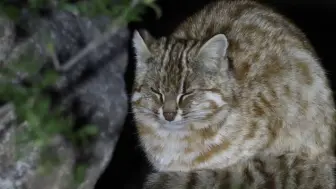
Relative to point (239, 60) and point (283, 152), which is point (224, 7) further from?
point (283, 152)

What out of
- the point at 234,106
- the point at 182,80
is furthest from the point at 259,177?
the point at 182,80

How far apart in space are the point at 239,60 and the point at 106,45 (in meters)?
0.53

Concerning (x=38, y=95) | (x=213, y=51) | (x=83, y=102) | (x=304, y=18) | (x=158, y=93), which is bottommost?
(x=304, y=18)

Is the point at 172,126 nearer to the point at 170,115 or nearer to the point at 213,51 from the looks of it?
the point at 170,115

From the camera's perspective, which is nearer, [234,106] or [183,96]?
[183,96]

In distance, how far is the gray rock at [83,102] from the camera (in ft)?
6.39

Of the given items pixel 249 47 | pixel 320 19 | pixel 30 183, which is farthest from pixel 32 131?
pixel 320 19

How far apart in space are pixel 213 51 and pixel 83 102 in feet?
1.75

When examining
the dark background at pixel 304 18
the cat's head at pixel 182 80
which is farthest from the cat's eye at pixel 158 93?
the dark background at pixel 304 18

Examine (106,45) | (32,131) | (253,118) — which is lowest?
(253,118)

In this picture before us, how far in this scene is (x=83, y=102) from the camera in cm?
225

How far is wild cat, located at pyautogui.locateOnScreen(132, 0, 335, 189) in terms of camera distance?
2.07 metres

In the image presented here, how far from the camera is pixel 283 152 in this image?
2369 millimetres

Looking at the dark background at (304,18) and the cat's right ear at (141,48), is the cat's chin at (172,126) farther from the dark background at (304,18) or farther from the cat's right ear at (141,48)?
the dark background at (304,18)
